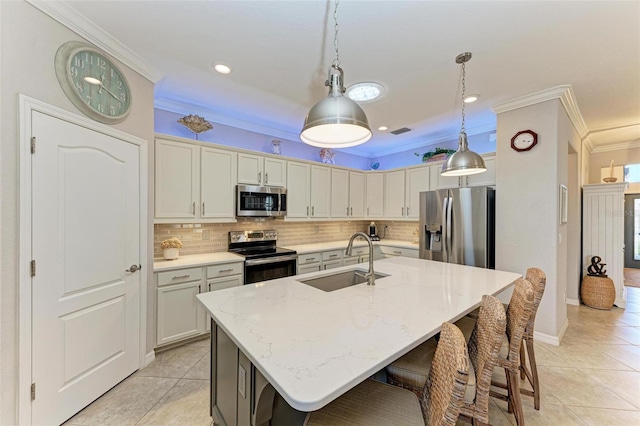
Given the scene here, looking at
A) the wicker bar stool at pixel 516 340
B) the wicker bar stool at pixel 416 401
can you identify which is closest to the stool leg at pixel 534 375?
the wicker bar stool at pixel 516 340

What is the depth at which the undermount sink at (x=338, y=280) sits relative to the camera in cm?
210

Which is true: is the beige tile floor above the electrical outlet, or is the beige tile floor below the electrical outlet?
below

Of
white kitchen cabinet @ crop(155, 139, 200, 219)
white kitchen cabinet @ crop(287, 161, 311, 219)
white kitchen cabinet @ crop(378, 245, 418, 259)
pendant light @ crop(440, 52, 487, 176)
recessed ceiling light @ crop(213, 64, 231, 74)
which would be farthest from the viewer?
white kitchen cabinet @ crop(378, 245, 418, 259)

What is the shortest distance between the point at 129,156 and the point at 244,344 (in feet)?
6.75

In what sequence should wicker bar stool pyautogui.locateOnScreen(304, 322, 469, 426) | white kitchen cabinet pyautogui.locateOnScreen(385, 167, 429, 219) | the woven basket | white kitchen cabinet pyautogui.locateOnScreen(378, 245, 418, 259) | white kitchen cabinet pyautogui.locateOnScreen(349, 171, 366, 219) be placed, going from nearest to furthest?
wicker bar stool pyautogui.locateOnScreen(304, 322, 469, 426) → the woven basket → white kitchen cabinet pyautogui.locateOnScreen(378, 245, 418, 259) → white kitchen cabinet pyautogui.locateOnScreen(385, 167, 429, 219) → white kitchen cabinet pyautogui.locateOnScreen(349, 171, 366, 219)

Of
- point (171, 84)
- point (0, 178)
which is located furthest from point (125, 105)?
point (0, 178)

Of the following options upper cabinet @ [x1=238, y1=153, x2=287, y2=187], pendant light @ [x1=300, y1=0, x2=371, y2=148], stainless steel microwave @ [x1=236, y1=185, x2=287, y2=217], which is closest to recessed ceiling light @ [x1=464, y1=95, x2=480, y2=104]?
pendant light @ [x1=300, y1=0, x2=371, y2=148]

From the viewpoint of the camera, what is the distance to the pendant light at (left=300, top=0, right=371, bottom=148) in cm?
135

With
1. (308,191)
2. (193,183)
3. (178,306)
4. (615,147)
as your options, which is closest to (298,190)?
(308,191)

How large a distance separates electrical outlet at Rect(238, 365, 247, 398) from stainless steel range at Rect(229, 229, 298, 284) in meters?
1.88

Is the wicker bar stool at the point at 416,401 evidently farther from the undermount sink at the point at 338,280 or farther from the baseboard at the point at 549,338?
the baseboard at the point at 549,338

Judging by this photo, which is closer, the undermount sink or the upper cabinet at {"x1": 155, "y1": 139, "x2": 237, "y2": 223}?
the undermount sink

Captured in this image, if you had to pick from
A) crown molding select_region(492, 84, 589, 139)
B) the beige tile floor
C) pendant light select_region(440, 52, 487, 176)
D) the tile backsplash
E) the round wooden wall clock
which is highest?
crown molding select_region(492, 84, 589, 139)

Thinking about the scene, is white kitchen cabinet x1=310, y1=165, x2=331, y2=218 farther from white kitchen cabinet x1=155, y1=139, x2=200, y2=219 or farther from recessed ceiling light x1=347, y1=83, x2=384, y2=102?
white kitchen cabinet x1=155, y1=139, x2=200, y2=219
